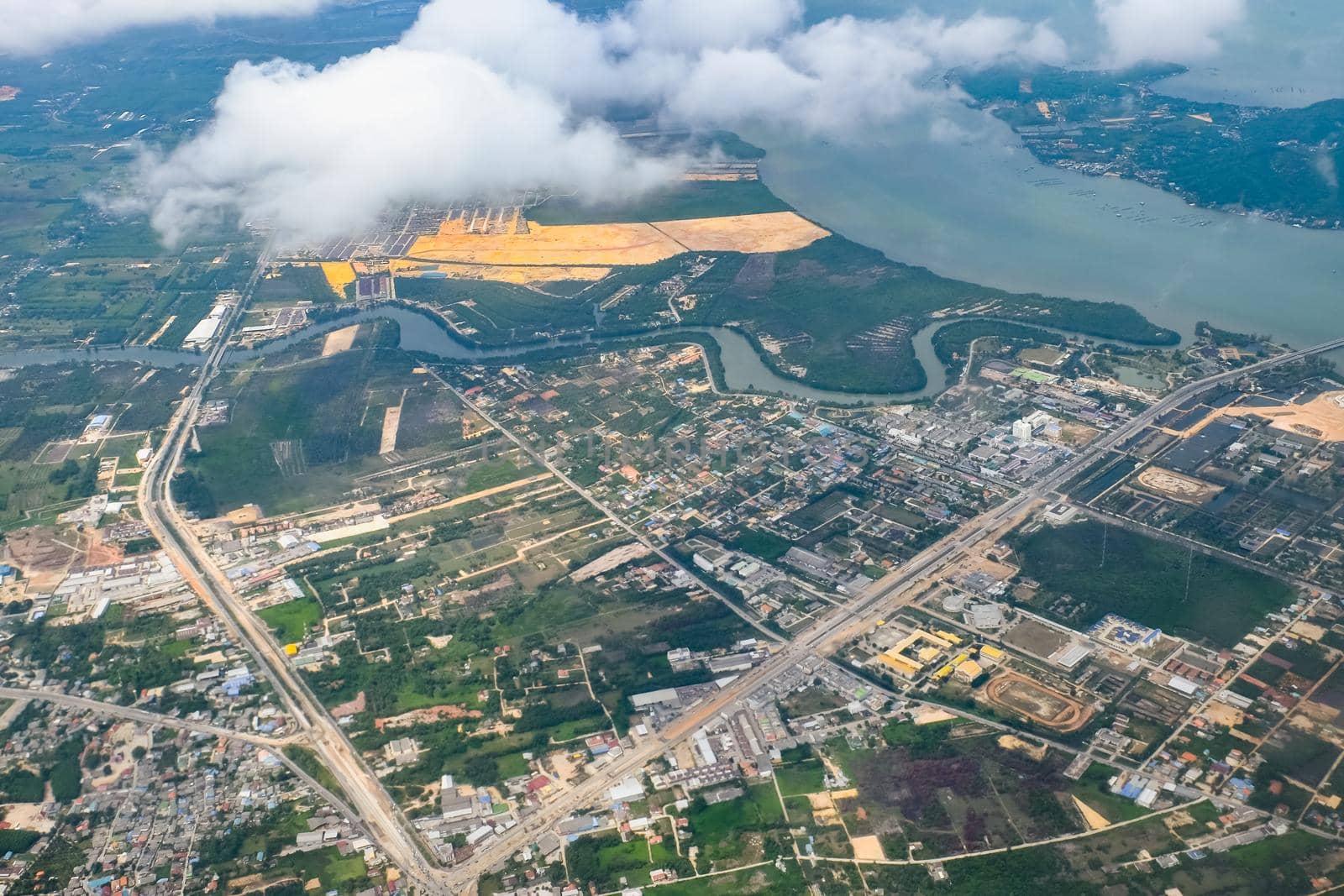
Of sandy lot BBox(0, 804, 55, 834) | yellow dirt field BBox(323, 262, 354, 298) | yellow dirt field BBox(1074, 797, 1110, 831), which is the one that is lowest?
yellow dirt field BBox(323, 262, 354, 298)

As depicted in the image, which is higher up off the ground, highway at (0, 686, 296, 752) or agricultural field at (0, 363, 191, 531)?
highway at (0, 686, 296, 752)

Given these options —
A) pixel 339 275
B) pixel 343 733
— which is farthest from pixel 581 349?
pixel 343 733

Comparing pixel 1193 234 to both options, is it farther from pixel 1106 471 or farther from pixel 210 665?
pixel 210 665

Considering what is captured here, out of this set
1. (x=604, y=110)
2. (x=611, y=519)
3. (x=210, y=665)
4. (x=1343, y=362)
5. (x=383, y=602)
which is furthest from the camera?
(x=604, y=110)

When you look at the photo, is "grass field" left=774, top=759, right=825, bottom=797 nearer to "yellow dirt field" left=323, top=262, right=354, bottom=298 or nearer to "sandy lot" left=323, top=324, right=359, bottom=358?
"sandy lot" left=323, top=324, right=359, bottom=358

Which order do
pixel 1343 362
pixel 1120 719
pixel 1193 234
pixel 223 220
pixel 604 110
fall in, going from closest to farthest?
pixel 1120 719
pixel 1343 362
pixel 1193 234
pixel 223 220
pixel 604 110

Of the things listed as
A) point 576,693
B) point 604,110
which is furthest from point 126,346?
point 604,110

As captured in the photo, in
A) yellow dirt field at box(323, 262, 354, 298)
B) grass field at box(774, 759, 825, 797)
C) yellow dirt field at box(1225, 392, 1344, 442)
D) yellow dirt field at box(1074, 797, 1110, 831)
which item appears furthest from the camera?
yellow dirt field at box(323, 262, 354, 298)

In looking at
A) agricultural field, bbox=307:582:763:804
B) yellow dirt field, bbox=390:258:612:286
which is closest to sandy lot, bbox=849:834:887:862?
agricultural field, bbox=307:582:763:804
